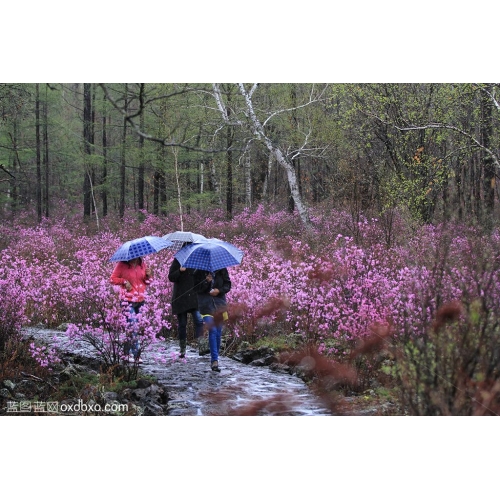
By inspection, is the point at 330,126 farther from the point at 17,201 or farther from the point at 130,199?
the point at 17,201

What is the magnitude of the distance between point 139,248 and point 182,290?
0.80m

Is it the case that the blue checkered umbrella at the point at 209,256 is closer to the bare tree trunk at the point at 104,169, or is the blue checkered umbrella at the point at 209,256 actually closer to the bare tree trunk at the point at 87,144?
the bare tree trunk at the point at 104,169

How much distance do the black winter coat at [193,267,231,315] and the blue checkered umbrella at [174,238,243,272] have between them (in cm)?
11

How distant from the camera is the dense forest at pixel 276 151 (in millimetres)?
6203

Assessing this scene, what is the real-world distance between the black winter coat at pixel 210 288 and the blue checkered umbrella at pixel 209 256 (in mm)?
115

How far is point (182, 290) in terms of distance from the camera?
6914 mm

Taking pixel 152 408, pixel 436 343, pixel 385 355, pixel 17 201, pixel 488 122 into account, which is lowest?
pixel 152 408

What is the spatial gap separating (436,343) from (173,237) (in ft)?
10.9

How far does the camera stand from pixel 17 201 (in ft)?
24.2

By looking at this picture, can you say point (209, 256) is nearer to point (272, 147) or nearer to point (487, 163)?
point (272, 147)

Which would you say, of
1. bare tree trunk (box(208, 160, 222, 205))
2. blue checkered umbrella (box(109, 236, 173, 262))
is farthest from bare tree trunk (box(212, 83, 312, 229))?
blue checkered umbrella (box(109, 236, 173, 262))

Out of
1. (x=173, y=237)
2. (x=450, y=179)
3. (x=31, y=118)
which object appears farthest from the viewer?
(x=31, y=118)

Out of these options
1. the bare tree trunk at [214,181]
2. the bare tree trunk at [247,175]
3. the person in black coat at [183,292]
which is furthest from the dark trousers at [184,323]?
the bare tree trunk at [247,175]

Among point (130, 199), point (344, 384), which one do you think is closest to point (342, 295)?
point (344, 384)
